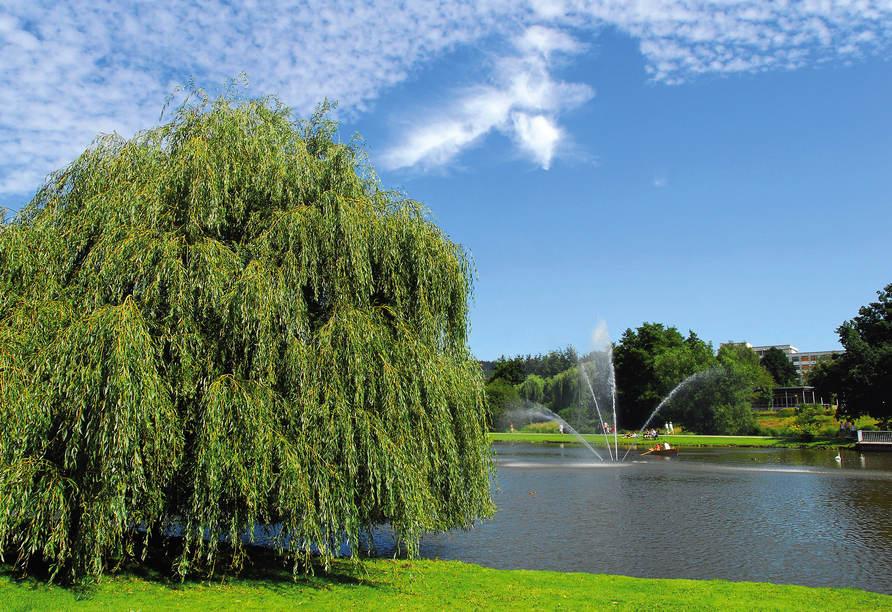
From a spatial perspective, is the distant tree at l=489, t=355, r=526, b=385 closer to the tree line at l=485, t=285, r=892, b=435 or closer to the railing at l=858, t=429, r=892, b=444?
the tree line at l=485, t=285, r=892, b=435

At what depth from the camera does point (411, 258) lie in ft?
44.5

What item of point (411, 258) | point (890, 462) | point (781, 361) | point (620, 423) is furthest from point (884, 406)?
point (781, 361)

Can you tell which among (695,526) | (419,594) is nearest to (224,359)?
(419,594)

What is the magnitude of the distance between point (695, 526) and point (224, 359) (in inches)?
623

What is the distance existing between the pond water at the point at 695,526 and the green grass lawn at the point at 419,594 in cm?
219

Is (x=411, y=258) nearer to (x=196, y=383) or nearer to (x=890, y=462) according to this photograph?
(x=196, y=383)

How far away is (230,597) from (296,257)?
6106 millimetres

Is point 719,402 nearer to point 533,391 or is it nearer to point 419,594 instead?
point 533,391

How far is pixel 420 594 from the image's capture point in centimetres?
1162

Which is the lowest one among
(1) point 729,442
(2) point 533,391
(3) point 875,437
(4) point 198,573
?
(1) point 729,442

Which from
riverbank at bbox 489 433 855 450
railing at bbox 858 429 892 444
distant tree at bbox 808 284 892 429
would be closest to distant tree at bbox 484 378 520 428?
riverbank at bbox 489 433 855 450

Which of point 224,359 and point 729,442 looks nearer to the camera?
point 224,359

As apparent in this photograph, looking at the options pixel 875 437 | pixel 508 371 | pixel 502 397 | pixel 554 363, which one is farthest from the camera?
pixel 554 363

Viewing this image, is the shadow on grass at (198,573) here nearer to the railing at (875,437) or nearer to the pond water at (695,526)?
the pond water at (695,526)
